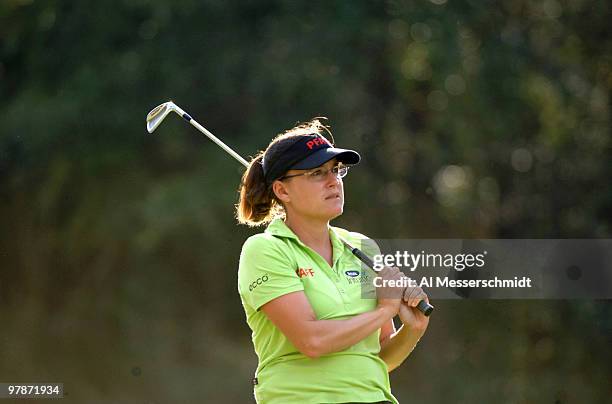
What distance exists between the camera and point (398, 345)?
2434mm

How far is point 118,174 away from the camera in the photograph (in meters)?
7.25

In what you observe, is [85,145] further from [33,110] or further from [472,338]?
[472,338]

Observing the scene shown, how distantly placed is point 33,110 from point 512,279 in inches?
140

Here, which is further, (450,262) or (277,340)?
(450,262)

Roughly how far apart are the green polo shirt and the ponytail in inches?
5.7

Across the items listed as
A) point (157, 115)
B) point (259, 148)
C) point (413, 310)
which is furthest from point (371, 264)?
point (259, 148)

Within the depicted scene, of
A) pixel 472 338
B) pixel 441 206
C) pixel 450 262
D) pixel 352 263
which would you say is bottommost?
pixel 352 263

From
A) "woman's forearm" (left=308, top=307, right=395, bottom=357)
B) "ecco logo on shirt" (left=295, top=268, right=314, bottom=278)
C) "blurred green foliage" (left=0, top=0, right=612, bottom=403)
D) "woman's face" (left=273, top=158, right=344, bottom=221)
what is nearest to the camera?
"woman's forearm" (left=308, top=307, right=395, bottom=357)

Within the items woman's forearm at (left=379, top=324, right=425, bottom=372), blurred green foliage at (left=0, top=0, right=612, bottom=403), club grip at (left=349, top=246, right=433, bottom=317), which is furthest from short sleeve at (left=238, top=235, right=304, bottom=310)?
blurred green foliage at (left=0, top=0, right=612, bottom=403)

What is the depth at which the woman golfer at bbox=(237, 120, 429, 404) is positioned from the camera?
2152 mm

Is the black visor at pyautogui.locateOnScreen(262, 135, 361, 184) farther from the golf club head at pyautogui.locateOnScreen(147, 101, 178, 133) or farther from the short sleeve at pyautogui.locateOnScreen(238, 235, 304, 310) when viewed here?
the golf club head at pyautogui.locateOnScreen(147, 101, 178, 133)

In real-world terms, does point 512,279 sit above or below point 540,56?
below

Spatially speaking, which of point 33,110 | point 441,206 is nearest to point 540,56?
point 441,206

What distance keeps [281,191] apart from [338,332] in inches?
16.3
